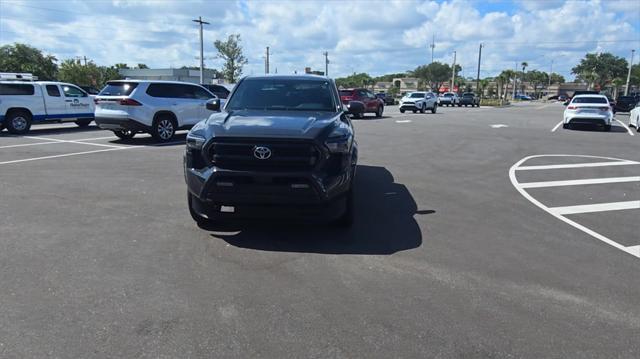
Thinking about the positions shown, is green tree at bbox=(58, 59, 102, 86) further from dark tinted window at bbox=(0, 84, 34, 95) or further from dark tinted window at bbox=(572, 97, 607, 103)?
dark tinted window at bbox=(572, 97, 607, 103)

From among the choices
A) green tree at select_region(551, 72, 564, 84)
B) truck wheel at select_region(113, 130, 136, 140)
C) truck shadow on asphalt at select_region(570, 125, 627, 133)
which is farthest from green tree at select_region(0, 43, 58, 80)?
green tree at select_region(551, 72, 564, 84)

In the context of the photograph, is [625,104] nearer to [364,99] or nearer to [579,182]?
[364,99]

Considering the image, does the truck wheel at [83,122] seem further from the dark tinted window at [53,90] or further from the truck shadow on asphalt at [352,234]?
the truck shadow on asphalt at [352,234]

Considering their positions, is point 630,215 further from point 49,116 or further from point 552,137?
point 49,116

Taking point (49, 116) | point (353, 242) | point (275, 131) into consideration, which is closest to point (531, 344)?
point (353, 242)

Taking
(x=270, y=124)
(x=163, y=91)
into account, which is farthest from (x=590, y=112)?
(x=270, y=124)

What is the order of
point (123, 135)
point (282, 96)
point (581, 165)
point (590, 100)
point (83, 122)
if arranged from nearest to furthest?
1. point (282, 96)
2. point (581, 165)
3. point (123, 135)
4. point (83, 122)
5. point (590, 100)

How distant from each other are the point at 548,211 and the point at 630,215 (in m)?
1.14

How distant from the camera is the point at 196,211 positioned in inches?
206

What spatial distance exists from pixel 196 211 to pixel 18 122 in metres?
14.4

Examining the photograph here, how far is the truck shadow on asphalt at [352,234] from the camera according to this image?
16.6 feet

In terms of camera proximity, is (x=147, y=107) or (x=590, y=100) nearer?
(x=147, y=107)

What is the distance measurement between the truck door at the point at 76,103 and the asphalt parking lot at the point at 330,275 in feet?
34.0

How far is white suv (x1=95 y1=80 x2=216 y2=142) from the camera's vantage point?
13.4 meters
